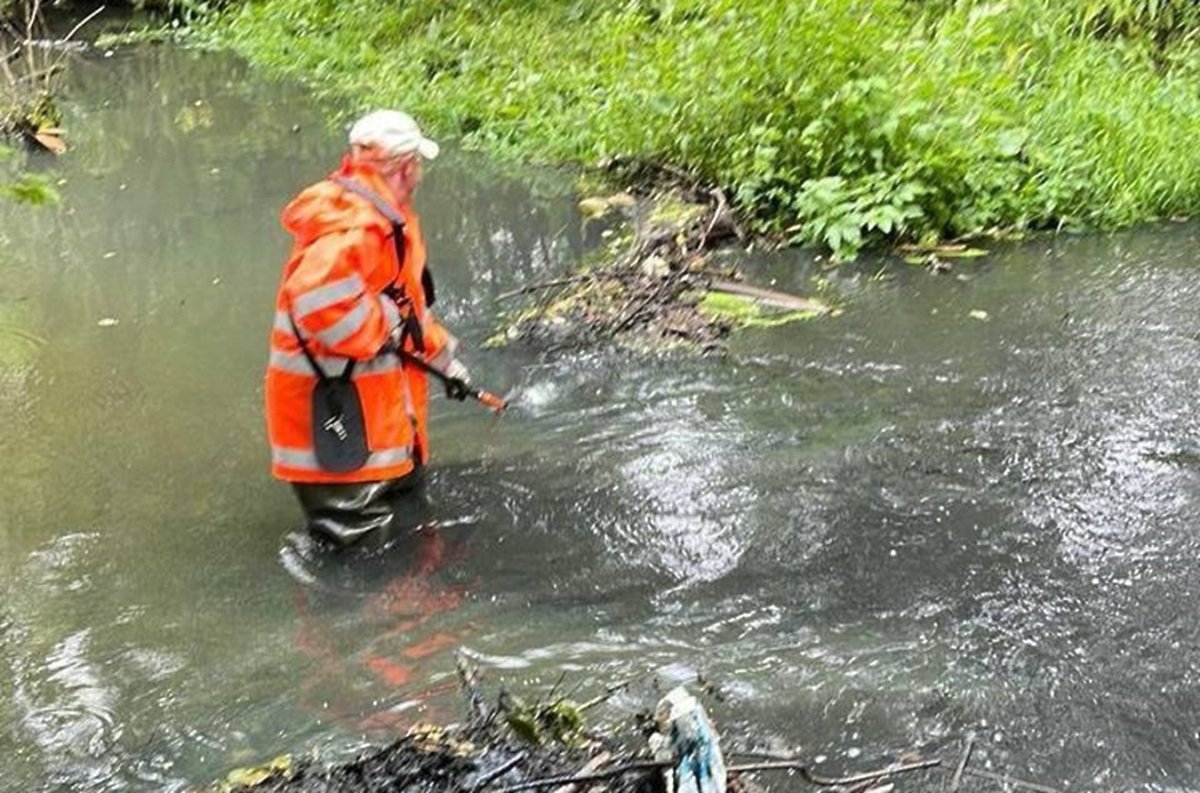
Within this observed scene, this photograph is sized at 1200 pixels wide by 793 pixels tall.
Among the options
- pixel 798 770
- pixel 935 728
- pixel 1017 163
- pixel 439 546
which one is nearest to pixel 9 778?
pixel 439 546

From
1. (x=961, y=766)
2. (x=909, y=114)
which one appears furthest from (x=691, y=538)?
(x=909, y=114)

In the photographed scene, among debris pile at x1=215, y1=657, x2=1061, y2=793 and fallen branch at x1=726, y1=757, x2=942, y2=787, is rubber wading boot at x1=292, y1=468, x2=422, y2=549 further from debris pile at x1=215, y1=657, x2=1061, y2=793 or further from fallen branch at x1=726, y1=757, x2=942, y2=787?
fallen branch at x1=726, y1=757, x2=942, y2=787

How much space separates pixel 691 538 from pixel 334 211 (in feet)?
5.95

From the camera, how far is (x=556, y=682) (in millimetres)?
4027

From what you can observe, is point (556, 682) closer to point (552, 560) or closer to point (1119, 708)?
point (552, 560)

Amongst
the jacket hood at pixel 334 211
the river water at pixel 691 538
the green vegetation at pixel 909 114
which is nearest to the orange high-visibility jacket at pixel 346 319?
the jacket hood at pixel 334 211

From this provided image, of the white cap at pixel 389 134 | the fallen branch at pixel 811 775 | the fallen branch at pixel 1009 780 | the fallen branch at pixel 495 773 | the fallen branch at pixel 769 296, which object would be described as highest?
the white cap at pixel 389 134

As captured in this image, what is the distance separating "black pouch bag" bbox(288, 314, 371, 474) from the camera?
4680 millimetres

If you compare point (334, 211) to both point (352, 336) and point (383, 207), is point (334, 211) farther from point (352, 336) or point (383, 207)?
point (352, 336)

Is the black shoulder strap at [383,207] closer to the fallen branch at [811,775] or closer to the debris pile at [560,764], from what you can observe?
the debris pile at [560,764]

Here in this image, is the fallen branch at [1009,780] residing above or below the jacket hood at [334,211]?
below

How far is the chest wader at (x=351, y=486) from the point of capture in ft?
15.4

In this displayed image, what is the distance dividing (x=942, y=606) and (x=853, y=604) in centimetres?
30

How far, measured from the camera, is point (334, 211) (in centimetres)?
459
